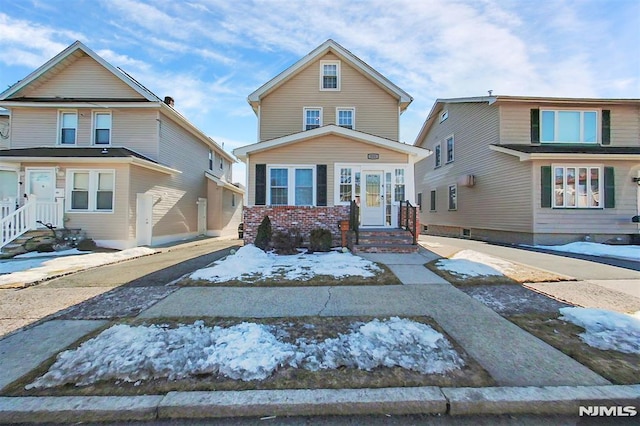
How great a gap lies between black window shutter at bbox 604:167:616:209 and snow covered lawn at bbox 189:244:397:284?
12.1 meters

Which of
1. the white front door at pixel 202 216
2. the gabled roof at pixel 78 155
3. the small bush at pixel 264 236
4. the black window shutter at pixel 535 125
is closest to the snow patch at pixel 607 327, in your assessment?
the small bush at pixel 264 236

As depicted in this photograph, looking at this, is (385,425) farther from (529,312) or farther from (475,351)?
(529,312)

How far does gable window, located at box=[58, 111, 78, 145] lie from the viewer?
44.5ft

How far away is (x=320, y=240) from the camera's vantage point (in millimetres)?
10250

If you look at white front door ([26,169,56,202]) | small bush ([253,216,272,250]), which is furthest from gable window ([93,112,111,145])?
small bush ([253,216,272,250])

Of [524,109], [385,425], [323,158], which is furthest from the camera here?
[524,109]

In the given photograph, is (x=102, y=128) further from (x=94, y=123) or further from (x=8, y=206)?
(x=8, y=206)

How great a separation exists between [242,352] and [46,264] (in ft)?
29.4

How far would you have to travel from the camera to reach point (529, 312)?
15.4ft

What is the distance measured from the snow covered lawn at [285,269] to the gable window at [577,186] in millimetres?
10451

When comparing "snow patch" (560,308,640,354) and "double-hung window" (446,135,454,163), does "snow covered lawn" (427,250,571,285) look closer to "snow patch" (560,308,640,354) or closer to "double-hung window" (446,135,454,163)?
"snow patch" (560,308,640,354)

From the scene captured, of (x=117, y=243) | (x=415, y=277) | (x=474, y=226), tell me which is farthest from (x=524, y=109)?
(x=117, y=243)

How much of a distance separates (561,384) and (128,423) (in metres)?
3.87

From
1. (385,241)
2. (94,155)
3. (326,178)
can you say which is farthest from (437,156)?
(94,155)
